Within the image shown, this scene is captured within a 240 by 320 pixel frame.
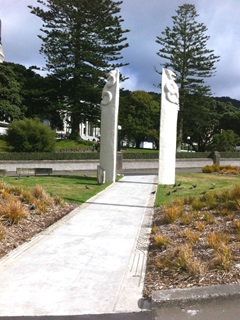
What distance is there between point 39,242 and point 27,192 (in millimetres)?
3276

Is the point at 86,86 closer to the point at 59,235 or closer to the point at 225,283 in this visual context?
the point at 59,235

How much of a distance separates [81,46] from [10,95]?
360 inches

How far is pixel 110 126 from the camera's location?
683 inches

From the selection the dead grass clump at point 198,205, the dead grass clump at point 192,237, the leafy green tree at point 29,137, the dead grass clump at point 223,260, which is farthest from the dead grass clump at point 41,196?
the leafy green tree at point 29,137

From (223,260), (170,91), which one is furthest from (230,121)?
(223,260)

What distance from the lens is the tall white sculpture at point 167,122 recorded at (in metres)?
16.3

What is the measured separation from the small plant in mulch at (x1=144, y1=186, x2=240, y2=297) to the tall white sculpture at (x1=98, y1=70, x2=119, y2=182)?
30.0 feet

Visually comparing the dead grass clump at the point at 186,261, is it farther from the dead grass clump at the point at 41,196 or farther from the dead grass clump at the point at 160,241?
the dead grass clump at the point at 41,196

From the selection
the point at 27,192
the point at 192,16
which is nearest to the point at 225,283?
the point at 27,192

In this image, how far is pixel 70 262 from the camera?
5.34 metres

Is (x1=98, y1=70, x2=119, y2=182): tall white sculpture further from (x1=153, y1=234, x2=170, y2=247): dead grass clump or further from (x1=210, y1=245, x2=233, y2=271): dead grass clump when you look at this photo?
(x1=210, y1=245, x2=233, y2=271): dead grass clump

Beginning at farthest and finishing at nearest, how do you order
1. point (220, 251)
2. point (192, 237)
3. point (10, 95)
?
point (10, 95) < point (192, 237) < point (220, 251)

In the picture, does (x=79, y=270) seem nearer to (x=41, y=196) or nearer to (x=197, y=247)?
(x=197, y=247)

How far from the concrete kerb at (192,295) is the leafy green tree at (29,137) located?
2746cm
